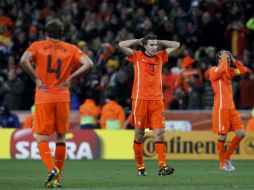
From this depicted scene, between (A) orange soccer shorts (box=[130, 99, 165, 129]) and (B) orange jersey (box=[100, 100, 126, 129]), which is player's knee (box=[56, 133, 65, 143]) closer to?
(A) orange soccer shorts (box=[130, 99, 165, 129])

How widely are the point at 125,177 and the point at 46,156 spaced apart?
8.94 feet

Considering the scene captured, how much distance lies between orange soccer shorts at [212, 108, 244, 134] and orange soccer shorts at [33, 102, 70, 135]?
5558mm

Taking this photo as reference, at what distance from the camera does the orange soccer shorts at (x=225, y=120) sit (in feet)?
59.1

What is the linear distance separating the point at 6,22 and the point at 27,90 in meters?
3.73

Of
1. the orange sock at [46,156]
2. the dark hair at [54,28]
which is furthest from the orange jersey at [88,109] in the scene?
the dark hair at [54,28]

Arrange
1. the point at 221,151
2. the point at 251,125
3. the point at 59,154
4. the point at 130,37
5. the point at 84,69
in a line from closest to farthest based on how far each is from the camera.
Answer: the point at 84,69 < the point at 59,154 < the point at 221,151 < the point at 251,125 < the point at 130,37

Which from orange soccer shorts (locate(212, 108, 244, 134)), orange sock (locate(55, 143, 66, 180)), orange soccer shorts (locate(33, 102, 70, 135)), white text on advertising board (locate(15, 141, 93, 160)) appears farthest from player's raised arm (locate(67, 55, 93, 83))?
white text on advertising board (locate(15, 141, 93, 160))

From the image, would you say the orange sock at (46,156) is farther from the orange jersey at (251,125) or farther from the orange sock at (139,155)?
the orange jersey at (251,125)

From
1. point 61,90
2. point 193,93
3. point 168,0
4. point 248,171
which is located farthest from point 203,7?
point 61,90

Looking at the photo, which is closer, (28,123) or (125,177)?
(125,177)

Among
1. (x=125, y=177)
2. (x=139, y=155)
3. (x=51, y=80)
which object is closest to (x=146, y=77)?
(x=139, y=155)

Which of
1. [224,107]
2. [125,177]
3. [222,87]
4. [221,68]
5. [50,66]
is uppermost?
[50,66]

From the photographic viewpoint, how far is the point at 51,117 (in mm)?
13031

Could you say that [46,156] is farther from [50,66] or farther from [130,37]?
[130,37]
